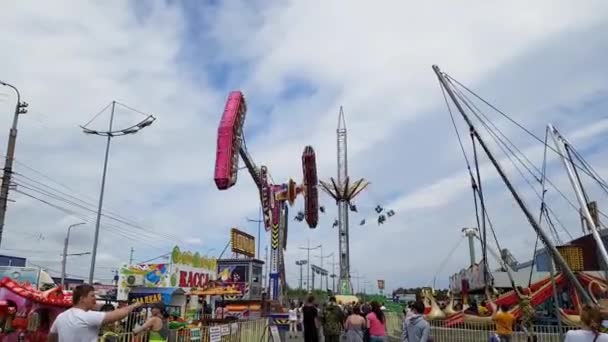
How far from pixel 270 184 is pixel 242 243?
9834 millimetres

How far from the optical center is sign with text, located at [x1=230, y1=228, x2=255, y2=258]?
137 feet

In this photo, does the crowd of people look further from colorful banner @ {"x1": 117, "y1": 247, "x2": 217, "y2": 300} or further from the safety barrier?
colorful banner @ {"x1": 117, "y1": 247, "x2": 217, "y2": 300}

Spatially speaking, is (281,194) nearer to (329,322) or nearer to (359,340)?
(329,322)

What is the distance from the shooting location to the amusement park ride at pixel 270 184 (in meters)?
26.1

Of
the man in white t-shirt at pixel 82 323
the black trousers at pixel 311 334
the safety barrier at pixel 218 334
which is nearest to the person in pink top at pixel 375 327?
the black trousers at pixel 311 334

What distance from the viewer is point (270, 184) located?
35906mm

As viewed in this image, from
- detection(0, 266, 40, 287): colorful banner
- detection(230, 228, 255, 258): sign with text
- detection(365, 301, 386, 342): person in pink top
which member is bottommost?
detection(365, 301, 386, 342): person in pink top

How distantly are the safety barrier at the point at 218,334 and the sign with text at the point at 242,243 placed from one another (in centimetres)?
2657

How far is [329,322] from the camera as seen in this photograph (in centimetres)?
1395

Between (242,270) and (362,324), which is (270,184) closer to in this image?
(242,270)

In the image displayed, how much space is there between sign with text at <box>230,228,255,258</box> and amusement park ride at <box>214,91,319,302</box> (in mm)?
5146

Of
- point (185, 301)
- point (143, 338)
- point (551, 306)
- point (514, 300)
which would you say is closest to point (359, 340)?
point (143, 338)

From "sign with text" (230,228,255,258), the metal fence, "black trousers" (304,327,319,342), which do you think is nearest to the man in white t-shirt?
"black trousers" (304,327,319,342)

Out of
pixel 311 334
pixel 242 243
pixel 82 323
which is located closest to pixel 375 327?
pixel 311 334
